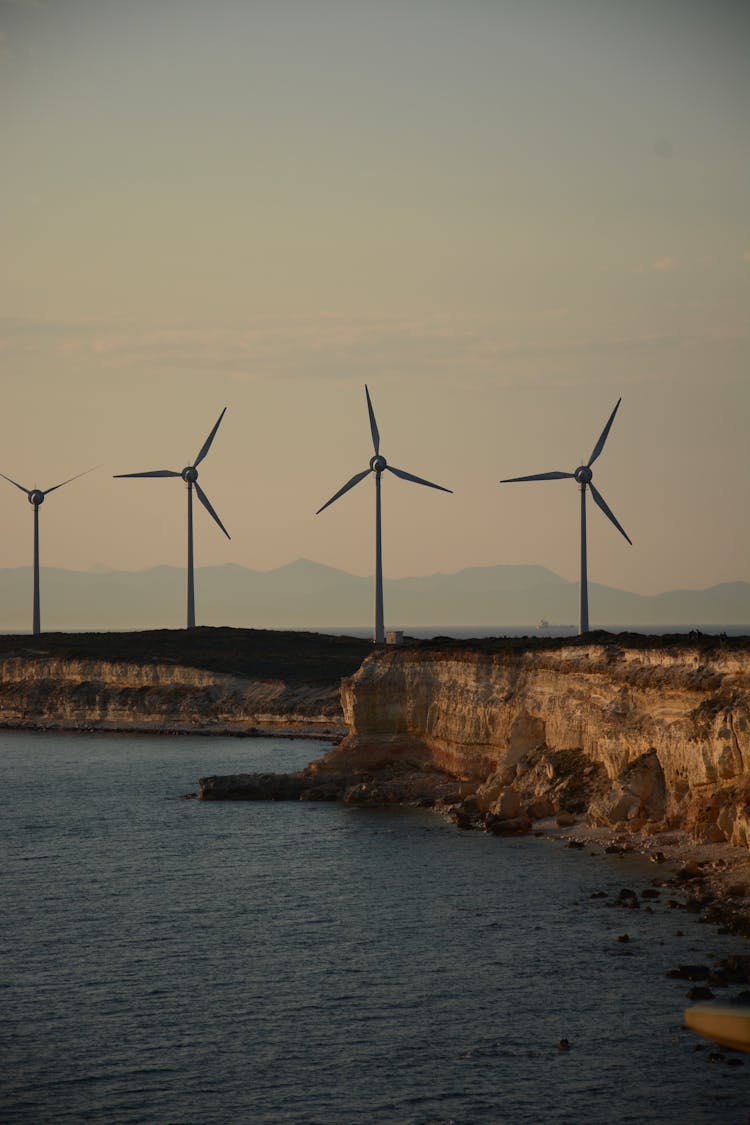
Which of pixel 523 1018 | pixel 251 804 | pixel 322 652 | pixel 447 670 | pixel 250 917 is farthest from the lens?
pixel 322 652

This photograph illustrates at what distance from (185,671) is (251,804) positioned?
87.2 metres

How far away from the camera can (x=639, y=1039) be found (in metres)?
39.1

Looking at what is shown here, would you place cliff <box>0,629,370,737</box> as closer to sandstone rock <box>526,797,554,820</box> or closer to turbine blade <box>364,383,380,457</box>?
turbine blade <box>364,383,380,457</box>

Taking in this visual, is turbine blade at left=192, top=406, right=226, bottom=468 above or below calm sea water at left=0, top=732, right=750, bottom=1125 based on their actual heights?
above

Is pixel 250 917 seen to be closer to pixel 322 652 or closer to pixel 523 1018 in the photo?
pixel 523 1018

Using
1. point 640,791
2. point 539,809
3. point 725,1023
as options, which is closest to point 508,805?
point 539,809

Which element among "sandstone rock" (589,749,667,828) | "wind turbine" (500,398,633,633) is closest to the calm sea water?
"sandstone rock" (589,749,667,828)

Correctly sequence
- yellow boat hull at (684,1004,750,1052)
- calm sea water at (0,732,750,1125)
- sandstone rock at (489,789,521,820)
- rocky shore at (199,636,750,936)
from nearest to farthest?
yellow boat hull at (684,1004,750,1052) < calm sea water at (0,732,750,1125) < rocky shore at (199,636,750,936) < sandstone rock at (489,789,521,820)

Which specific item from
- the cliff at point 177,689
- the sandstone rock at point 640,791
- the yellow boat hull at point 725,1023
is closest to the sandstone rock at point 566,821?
the sandstone rock at point 640,791

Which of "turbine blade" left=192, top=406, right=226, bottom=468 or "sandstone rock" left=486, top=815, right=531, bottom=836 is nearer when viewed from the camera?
"sandstone rock" left=486, top=815, right=531, bottom=836

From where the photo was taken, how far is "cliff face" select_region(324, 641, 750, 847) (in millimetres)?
64125

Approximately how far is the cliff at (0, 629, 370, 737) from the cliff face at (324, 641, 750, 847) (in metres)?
51.3

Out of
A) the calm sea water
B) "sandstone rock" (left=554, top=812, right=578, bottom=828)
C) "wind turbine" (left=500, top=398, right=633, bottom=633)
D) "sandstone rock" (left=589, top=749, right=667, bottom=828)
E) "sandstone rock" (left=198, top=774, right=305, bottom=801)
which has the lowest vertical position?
the calm sea water

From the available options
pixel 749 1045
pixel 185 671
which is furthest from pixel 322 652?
pixel 749 1045
